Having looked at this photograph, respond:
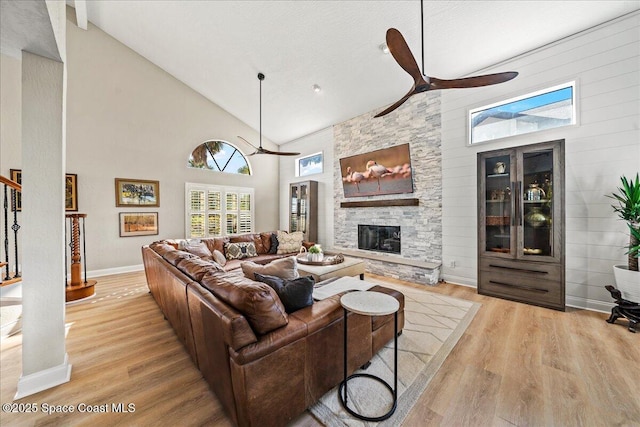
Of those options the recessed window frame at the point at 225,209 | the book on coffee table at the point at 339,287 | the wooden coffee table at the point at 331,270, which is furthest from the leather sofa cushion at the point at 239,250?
the book on coffee table at the point at 339,287

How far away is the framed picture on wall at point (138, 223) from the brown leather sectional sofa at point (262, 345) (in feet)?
14.5

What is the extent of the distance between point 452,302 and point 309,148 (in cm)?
519

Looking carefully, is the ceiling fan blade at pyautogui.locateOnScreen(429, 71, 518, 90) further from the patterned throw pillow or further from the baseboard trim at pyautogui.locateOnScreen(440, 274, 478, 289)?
the patterned throw pillow

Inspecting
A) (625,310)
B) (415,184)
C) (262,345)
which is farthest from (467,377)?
(415,184)

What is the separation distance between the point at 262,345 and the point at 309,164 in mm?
6026

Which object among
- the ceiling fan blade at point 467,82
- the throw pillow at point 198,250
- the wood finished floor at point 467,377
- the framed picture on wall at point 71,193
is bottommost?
the wood finished floor at point 467,377

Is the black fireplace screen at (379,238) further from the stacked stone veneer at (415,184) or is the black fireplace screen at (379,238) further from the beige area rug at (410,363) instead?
the beige area rug at (410,363)

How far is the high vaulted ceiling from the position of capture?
2977 millimetres

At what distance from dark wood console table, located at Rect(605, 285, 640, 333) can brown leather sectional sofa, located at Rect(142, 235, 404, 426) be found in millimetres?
2992

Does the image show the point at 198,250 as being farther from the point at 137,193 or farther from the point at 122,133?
the point at 122,133

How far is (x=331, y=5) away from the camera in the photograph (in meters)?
3.22

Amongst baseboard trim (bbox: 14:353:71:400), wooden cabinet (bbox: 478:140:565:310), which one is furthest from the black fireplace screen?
baseboard trim (bbox: 14:353:71:400)

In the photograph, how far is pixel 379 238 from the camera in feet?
17.3

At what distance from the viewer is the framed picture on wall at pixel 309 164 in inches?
261
